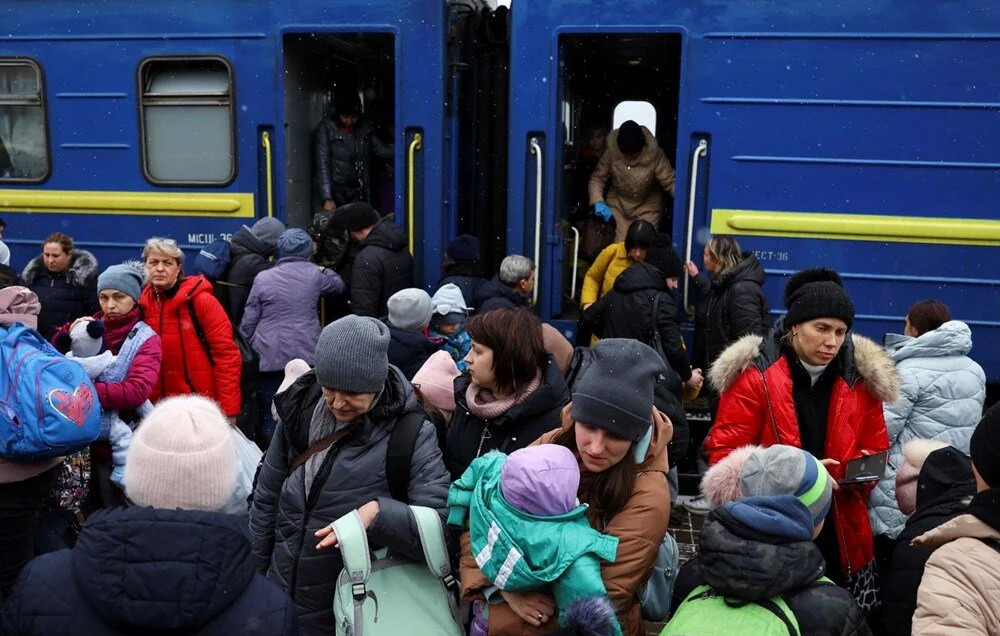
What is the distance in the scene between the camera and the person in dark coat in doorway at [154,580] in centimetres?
159

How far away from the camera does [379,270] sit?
221 inches

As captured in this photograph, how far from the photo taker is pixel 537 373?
2.89 metres

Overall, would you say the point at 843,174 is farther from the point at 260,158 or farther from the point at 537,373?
the point at 260,158

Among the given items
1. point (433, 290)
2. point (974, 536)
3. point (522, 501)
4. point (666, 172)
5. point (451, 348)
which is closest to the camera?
point (974, 536)

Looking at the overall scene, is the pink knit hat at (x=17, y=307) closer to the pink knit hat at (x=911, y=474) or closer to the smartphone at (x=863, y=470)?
the smartphone at (x=863, y=470)

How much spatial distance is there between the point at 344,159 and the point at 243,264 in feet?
5.00

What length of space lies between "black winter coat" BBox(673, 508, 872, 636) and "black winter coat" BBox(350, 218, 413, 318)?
3.85 meters

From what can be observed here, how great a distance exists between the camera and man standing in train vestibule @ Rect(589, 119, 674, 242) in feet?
21.5

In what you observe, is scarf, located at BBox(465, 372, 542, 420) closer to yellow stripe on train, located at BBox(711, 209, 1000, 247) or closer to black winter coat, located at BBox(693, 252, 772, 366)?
black winter coat, located at BBox(693, 252, 772, 366)

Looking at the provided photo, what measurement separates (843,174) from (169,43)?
4.72 metres

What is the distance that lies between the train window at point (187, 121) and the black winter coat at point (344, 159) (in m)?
0.77

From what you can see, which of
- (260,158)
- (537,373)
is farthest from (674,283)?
(260,158)

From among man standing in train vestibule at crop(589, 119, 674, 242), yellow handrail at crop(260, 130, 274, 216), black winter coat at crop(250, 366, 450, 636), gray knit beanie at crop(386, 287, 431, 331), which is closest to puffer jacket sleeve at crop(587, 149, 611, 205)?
man standing in train vestibule at crop(589, 119, 674, 242)

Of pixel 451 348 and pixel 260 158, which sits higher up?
pixel 260 158
